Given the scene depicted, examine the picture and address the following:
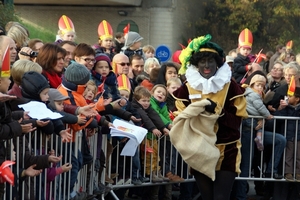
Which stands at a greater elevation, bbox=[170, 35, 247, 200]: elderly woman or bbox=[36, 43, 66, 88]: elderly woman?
bbox=[36, 43, 66, 88]: elderly woman

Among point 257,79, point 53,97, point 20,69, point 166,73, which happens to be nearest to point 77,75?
point 53,97

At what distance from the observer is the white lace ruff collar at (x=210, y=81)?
7418 mm

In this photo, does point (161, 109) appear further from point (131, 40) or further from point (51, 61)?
point (131, 40)

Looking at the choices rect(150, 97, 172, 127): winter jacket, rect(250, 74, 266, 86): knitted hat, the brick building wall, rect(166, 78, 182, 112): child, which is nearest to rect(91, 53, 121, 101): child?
rect(150, 97, 172, 127): winter jacket

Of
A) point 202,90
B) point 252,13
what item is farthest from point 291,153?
point 252,13

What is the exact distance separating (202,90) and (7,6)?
23.4 ft

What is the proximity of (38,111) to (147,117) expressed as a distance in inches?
129

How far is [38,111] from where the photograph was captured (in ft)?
20.9

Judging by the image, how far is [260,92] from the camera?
10320 millimetres

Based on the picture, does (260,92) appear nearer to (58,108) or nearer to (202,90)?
(202,90)

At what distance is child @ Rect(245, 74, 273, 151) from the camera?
10.1 metres

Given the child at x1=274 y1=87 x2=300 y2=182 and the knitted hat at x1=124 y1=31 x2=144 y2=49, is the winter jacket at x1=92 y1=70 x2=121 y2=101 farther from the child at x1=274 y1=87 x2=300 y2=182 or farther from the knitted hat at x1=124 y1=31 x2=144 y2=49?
the knitted hat at x1=124 y1=31 x2=144 y2=49

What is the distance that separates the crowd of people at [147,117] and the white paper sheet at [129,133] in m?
0.15

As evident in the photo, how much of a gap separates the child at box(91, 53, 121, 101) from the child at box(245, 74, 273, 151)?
2.13 meters
